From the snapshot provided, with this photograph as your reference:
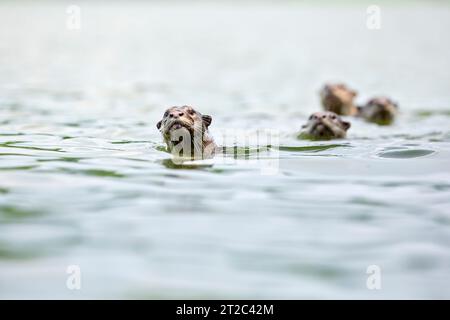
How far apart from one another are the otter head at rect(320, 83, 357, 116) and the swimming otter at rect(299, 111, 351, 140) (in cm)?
548

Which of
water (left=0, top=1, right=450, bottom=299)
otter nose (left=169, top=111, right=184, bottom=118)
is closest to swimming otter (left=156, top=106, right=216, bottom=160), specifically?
otter nose (left=169, top=111, right=184, bottom=118)

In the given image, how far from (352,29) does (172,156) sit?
50.6 meters

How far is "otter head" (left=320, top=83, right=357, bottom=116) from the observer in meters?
21.5

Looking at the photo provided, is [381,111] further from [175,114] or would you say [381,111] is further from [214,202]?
[214,202]

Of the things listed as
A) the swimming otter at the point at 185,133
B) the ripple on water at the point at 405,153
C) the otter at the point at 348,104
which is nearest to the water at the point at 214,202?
the ripple on water at the point at 405,153

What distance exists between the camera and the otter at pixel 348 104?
20359 millimetres

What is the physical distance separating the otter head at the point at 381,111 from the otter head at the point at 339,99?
0.82 meters

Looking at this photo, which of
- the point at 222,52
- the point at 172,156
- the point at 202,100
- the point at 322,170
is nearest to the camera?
the point at 322,170

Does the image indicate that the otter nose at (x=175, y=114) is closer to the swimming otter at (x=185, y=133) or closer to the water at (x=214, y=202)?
the swimming otter at (x=185, y=133)

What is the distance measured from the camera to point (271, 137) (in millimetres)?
16281

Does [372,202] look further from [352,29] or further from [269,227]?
[352,29]

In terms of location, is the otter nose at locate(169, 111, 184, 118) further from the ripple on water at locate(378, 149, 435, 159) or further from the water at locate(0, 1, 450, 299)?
the ripple on water at locate(378, 149, 435, 159)

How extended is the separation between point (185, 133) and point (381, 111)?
8.77m
